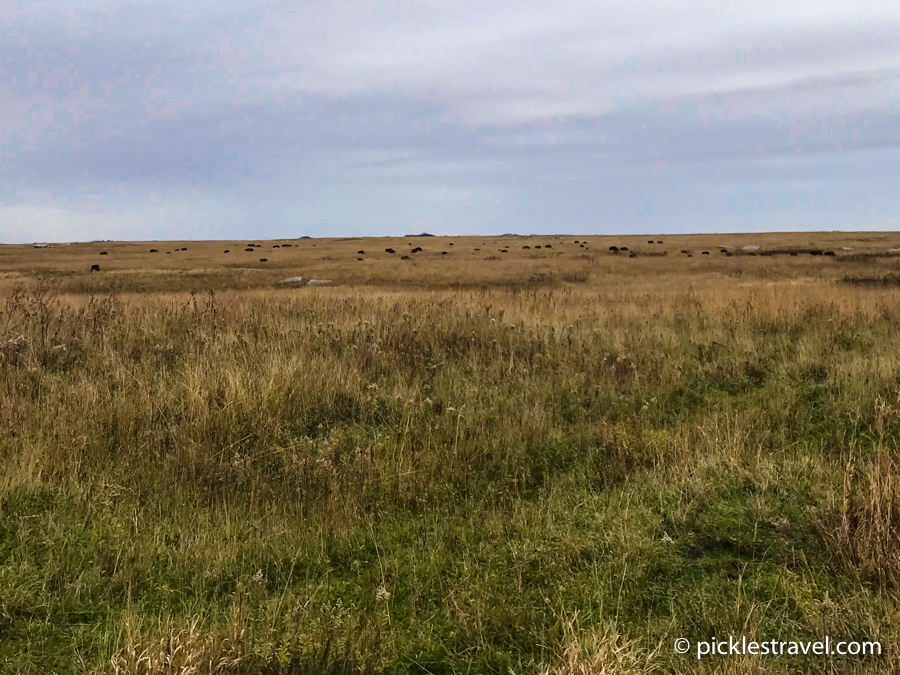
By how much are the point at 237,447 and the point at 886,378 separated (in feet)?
22.1

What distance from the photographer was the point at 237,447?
500 cm

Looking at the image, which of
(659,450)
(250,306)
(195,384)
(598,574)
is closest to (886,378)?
(659,450)

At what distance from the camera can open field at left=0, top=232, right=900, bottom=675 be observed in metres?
2.77

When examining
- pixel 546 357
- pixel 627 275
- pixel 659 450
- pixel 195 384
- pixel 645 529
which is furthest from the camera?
pixel 627 275

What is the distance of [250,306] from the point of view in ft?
39.9

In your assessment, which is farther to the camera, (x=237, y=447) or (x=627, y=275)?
(x=627, y=275)

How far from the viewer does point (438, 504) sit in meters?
4.18

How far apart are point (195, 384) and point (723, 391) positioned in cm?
573

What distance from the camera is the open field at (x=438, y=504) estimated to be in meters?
2.77

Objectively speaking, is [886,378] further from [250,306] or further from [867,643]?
[250,306]

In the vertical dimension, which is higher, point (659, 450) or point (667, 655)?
point (659, 450)

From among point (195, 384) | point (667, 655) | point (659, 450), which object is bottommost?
point (667, 655)

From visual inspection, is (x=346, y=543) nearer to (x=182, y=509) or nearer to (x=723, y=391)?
(x=182, y=509)

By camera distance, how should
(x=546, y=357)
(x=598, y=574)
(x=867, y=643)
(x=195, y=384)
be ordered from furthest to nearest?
(x=546, y=357), (x=195, y=384), (x=598, y=574), (x=867, y=643)
